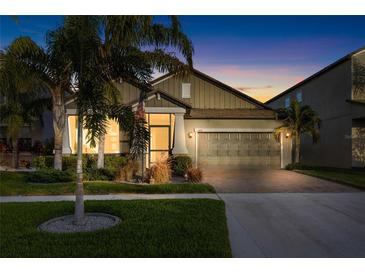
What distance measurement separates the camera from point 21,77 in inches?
355

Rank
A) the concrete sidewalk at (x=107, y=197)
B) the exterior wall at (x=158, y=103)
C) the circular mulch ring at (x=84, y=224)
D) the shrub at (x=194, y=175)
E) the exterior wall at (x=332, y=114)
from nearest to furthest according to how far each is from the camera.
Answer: the circular mulch ring at (x=84, y=224), the concrete sidewalk at (x=107, y=197), the shrub at (x=194, y=175), the exterior wall at (x=158, y=103), the exterior wall at (x=332, y=114)

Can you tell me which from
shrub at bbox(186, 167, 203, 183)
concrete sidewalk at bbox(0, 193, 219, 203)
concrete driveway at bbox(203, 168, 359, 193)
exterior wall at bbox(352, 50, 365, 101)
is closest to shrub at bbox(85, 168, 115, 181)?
concrete sidewalk at bbox(0, 193, 219, 203)

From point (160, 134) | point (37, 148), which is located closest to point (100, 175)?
point (160, 134)

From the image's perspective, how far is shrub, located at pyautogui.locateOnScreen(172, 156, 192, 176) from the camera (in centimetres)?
1397

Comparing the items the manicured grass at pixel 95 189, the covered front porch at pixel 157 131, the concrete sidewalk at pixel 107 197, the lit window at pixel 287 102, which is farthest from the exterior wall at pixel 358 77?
the concrete sidewalk at pixel 107 197

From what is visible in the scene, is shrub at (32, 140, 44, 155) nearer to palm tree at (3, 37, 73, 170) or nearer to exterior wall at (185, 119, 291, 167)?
exterior wall at (185, 119, 291, 167)

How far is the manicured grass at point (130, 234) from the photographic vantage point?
15.2 feet

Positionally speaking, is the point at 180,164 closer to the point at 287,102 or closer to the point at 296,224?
the point at 296,224

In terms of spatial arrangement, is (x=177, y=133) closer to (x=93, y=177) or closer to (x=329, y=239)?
(x=93, y=177)

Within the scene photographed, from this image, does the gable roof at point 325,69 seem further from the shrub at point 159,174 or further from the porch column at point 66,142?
the porch column at point 66,142

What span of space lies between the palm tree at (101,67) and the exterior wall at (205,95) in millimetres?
9717

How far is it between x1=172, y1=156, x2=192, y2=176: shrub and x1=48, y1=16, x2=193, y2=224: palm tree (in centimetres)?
660

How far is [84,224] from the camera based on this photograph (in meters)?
6.18

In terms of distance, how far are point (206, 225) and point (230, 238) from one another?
64cm
